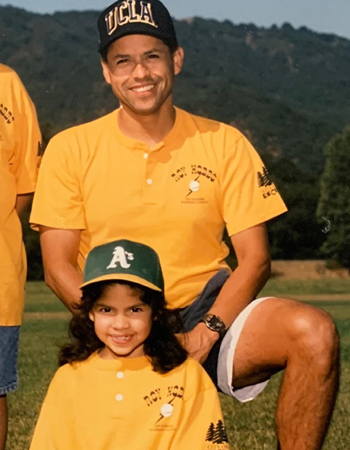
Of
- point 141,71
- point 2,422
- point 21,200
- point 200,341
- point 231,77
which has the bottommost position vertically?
point 231,77

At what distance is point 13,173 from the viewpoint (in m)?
4.52

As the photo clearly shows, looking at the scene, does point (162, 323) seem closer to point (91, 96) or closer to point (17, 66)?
point (91, 96)

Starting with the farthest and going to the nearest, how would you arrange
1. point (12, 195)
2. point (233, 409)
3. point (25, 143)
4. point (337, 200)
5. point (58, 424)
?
point (337, 200), point (233, 409), point (25, 143), point (12, 195), point (58, 424)

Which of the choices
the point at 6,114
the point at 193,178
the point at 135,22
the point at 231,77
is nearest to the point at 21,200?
the point at 6,114

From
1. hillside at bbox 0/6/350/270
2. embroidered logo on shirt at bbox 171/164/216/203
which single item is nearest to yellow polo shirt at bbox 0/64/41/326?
embroidered logo on shirt at bbox 171/164/216/203

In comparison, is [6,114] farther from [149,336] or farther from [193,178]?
[149,336]

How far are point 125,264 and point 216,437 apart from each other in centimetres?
70

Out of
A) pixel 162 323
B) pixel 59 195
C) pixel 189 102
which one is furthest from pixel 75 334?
pixel 189 102

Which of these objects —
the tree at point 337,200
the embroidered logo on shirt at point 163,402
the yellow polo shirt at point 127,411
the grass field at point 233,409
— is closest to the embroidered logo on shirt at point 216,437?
the yellow polo shirt at point 127,411

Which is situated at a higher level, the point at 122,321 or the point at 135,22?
the point at 135,22

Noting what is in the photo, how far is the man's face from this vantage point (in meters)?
4.12

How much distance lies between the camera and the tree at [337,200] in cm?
6662

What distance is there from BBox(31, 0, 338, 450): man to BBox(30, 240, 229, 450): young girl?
268mm

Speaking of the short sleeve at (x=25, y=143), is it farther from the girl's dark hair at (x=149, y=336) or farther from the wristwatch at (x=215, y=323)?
the wristwatch at (x=215, y=323)
